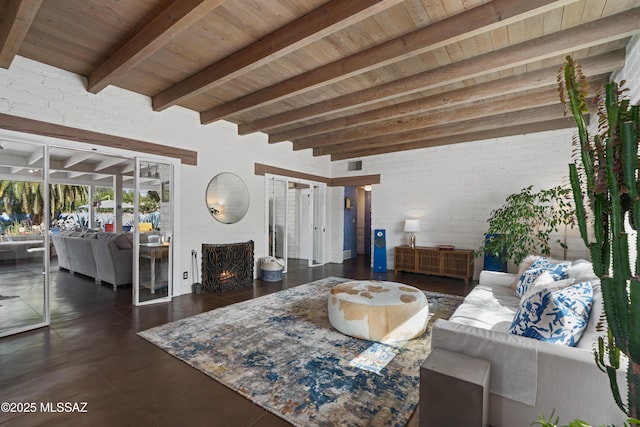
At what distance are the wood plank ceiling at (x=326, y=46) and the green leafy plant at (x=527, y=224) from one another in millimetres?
1403

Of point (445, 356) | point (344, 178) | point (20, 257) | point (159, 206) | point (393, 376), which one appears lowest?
point (393, 376)

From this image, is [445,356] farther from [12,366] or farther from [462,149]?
[462,149]

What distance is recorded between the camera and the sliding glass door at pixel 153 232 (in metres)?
4.15

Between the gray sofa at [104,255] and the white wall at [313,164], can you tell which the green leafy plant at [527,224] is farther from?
the gray sofa at [104,255]

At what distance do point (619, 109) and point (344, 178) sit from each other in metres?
6.50

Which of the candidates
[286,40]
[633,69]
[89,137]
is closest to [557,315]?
[633,69]

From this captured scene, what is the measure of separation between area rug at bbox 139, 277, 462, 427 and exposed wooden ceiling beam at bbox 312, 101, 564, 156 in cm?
320

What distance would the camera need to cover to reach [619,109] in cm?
110

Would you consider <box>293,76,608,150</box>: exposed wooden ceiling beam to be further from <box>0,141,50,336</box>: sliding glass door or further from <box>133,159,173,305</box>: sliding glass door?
<box>0,141,50,336</box>: sliding glass door

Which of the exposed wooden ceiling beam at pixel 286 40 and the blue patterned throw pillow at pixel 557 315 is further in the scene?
the exposed wooden ceiling beam at pixel 286 40

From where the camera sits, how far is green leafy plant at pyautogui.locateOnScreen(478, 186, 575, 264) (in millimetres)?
4629

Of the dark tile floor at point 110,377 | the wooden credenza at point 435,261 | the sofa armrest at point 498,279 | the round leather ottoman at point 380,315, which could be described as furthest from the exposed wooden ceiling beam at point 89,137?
the sofa armrest at point 498,279

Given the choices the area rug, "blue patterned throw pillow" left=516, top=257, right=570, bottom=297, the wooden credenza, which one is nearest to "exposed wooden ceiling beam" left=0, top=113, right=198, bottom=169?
the area rug

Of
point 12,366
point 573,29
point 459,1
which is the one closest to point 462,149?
point 573,29
